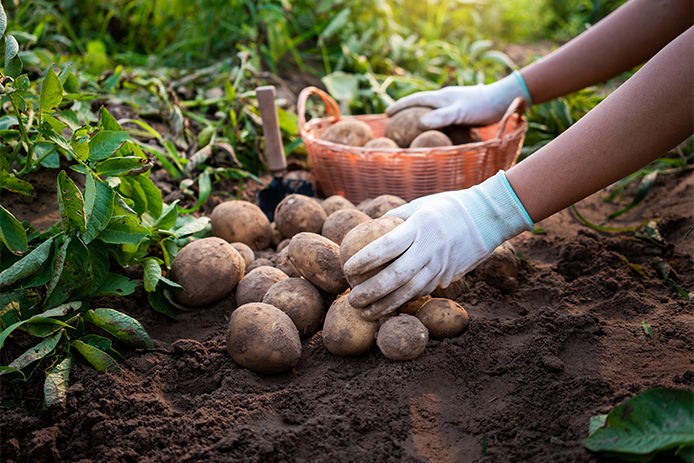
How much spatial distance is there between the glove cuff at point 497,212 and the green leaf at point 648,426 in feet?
2.23

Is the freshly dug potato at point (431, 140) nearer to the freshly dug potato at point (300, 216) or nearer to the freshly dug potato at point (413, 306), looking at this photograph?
the freshly dug potato at point (300, 216)

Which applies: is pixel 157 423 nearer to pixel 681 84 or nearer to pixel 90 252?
pixel 90 252

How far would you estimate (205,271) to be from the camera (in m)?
1.98

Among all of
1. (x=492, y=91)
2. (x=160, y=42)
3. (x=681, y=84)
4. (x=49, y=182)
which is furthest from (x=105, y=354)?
(x=160, y=42)

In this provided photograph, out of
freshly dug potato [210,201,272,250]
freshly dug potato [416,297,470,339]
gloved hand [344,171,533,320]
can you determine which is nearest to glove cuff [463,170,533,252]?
gloved hand [344,171,533,320]

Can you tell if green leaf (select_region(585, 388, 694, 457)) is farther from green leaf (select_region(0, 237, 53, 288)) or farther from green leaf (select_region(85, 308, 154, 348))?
green leaf (select_region(0, 237, 53, 288))

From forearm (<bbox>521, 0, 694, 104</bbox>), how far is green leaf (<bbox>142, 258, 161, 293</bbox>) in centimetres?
207

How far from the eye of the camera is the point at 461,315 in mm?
1785

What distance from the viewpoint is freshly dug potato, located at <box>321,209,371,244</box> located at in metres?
2.07

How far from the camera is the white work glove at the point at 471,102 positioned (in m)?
2.82

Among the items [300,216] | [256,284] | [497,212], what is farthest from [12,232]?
[497,212]

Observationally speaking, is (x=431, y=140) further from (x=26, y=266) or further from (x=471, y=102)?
(x=26, y=266)

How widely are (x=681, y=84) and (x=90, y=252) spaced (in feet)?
5.94

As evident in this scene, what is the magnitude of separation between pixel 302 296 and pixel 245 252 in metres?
0.46
